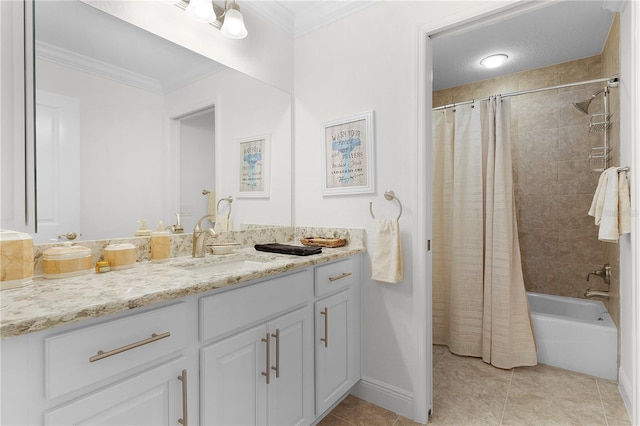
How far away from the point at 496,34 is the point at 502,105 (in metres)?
0.53

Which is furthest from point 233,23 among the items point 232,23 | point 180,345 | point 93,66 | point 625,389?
point 625,389

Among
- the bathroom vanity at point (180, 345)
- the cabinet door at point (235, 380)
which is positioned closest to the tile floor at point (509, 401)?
the bathroom vanity at point (180, 345)

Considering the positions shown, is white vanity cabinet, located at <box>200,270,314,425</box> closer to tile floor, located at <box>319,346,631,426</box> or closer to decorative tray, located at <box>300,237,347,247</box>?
decorative tray, located at <box>300,237,347,247</box>

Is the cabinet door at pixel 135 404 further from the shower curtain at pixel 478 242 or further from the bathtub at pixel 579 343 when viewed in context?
the bathtub at pixel 579 343

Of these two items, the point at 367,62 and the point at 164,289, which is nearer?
the point at 164,289

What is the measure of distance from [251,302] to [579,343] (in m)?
2.42

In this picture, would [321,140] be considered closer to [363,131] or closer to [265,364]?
[363,131]

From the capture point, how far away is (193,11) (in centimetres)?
163

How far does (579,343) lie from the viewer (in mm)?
2266

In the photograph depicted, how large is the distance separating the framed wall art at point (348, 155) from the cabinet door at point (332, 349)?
0.67 m

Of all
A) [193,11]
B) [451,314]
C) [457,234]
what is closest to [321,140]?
[193,11]

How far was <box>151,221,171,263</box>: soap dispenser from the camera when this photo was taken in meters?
1.50

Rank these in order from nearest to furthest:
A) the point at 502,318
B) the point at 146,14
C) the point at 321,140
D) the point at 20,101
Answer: the point at 20,101 → the point at 146,14 → the point at 321,140 → the point at 502,318

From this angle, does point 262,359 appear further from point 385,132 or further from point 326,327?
point 385,132
